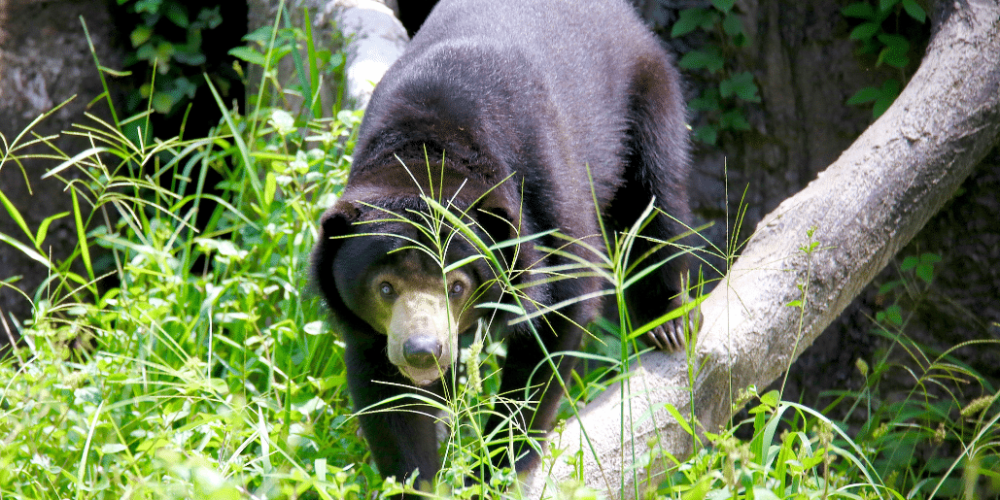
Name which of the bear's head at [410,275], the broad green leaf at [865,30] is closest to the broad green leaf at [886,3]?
the broad green leaf at [865,30]

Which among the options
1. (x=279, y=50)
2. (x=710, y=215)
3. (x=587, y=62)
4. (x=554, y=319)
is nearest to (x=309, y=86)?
(x=279, y=50)

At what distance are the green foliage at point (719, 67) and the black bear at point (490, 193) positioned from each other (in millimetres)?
1285

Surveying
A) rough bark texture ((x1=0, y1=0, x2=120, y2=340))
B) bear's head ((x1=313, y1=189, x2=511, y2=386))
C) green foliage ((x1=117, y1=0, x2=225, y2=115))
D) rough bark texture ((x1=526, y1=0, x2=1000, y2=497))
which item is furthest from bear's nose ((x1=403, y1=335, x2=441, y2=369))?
rough bark texture ((x1=0, y1=0, x2=120, y2=340))

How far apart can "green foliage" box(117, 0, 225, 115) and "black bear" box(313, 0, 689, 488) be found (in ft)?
7.12

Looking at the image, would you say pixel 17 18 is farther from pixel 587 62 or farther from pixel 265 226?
pixel 587 62

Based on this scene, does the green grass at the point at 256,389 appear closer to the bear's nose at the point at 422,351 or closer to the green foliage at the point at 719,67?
the bear's nose at the point at 422,351

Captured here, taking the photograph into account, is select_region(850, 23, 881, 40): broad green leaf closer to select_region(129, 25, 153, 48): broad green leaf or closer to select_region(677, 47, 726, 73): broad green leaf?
select_region(677, 47, 726, 73): broad green leaf

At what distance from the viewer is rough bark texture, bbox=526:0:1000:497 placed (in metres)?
2.70

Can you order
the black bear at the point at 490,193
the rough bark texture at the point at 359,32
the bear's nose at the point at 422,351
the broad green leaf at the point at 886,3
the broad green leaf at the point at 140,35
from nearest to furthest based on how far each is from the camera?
1. the bear's nose at the point at 422,351
2. the black bear at the point at 490,193
3. the rough bark texture at the point at 359,32
4. the broad green leaf at the point at 886,3
5. the broad green leaf at the point at 140,35

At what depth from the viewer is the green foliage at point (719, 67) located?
15.3 ft

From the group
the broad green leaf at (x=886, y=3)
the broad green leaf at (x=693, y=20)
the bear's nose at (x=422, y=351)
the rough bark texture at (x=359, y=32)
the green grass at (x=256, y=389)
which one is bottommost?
the green grass at (x=256, y=389)

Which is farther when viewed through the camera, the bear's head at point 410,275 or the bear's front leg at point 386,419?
the bear's front leg at point 386,419

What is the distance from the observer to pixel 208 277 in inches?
139

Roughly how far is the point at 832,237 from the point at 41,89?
4.43m
